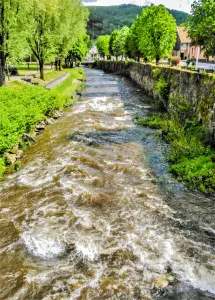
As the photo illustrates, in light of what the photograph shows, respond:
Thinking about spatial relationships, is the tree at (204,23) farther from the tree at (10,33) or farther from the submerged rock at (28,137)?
the tree at (10,33)

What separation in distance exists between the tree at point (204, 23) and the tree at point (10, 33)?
1621cm

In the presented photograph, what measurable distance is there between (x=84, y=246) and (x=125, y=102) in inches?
896

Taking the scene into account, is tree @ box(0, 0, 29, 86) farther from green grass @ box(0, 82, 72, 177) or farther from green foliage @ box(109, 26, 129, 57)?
green foliage @ box(109, 26, 129, 57)

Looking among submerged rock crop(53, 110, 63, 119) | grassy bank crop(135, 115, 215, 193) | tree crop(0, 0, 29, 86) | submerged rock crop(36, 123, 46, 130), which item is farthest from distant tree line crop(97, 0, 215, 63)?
tree crop(0, 0, 29, 86)

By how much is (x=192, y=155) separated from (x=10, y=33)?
20.9m

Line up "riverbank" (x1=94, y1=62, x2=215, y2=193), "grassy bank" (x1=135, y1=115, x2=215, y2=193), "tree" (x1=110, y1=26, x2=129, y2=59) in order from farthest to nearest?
"tree" (x1=110, y1=26, x2=129, y2=59) < "riverbank" (x1=94, y1=62, x2=215, y2=193) < "grassy bank" (x1=135, y1=115, x2=215, y2=193)

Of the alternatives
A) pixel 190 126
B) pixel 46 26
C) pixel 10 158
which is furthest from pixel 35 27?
pixel 190 126

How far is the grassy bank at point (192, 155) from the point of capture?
11344 mm

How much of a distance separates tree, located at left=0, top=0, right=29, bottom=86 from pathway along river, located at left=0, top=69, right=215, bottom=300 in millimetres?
13966

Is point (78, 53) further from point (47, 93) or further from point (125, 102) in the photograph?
point (47, 93)

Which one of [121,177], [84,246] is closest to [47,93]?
[121,177]

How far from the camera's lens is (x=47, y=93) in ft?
72.5

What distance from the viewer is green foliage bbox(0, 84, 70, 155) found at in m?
12.9

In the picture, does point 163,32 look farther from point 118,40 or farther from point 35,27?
point 118,40
